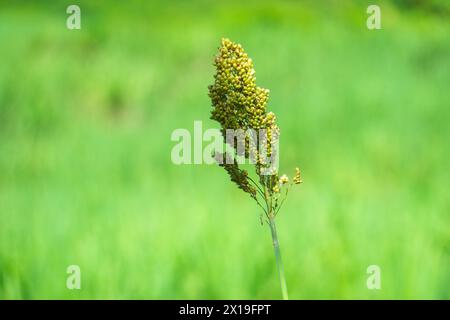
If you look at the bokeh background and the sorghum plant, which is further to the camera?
the bokeh background

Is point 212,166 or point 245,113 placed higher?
point 245,113

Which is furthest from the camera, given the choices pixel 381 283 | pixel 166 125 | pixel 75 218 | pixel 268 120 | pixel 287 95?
pixel 287 95

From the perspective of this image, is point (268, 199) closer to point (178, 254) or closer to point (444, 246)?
point (178, 254)

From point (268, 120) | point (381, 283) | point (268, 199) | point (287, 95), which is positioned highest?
point (287, 95)

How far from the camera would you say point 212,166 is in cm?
816

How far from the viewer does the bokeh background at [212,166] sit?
15.4 ft

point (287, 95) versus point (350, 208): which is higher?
point (287, 95)

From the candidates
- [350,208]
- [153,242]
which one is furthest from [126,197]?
[350,208]

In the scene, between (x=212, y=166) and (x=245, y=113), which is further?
(x=212, y=166)

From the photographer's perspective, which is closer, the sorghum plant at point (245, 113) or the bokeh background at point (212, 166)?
the sorghum plant at point (245, 113)

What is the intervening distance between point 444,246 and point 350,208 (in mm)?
966

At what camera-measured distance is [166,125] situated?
8.84 metres

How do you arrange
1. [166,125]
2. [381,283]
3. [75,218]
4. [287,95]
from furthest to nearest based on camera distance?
[287,95]
[166,125]
[75,218]
[381,283]

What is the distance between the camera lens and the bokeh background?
4.70 meters
